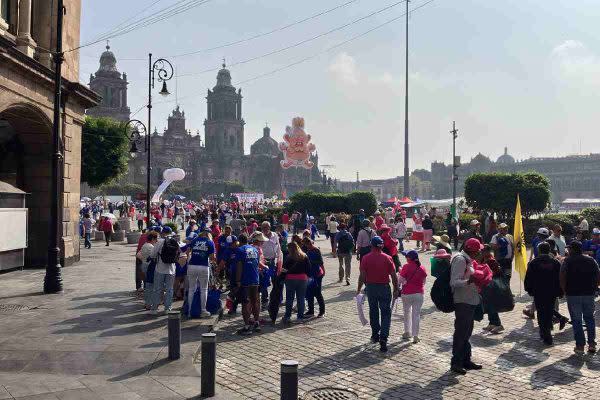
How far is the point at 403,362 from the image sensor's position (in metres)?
7.83

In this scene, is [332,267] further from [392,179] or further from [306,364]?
[392,179]

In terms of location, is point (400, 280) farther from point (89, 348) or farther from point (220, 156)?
point (220, 156)

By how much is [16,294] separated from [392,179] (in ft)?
603

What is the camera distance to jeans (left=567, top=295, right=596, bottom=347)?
A: 8.26m

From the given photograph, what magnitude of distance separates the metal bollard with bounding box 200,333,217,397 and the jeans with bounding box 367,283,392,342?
9.75 feet

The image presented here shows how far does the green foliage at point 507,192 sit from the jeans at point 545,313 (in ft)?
75.3

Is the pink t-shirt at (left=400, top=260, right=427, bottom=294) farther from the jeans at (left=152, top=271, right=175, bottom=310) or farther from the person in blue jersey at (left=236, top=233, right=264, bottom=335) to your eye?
→ the jeans at (left=152, top=271, right=175, bottom=310)

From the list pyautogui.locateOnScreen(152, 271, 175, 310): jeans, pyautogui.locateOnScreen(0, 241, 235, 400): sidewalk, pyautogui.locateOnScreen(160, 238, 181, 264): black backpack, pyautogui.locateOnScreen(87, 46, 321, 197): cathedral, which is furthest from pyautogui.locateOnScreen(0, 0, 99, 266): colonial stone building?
pyautogui.locateOnScreen(87, 46, 321, 197): cathedral

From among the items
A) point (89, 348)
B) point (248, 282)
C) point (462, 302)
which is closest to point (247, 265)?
point (248, 282)

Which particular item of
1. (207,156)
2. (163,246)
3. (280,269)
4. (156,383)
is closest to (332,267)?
(280,269)

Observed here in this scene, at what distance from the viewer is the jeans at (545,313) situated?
877cm

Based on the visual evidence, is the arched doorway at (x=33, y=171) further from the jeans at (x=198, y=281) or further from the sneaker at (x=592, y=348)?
the sneaker at (x=592, y=348)

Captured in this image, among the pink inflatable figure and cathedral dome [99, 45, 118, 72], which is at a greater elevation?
cathedral dome [99, 45, 118, 72]

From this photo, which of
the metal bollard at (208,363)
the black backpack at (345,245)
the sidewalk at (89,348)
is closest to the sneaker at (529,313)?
the black backpack at (345,245)
